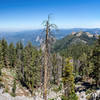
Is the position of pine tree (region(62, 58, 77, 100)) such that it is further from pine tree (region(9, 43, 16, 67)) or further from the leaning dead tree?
pine tree (region(9, 43, 16, 67))

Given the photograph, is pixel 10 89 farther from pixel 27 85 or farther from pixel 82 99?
pixel 82 99

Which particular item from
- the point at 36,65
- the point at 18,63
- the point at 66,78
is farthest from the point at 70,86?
the point at 18,63

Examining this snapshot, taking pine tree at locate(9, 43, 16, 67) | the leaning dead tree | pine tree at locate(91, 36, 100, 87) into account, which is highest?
the leaning dead tree

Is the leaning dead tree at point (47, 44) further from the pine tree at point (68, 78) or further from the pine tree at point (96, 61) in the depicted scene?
the pine tree at point (96, 61)

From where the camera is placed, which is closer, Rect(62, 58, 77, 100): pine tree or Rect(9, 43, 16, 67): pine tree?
Rect(62, 58, 77, 100): pine tree

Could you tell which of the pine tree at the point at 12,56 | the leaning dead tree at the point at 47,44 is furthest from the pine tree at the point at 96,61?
the pine tree at the point at 12,56

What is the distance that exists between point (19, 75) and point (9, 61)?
10.6 metres

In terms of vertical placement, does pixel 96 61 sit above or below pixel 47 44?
below

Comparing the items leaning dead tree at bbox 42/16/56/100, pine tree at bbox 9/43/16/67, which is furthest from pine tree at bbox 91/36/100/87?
pine tree at bbox 9/43/16/67

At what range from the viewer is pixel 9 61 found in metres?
57.4

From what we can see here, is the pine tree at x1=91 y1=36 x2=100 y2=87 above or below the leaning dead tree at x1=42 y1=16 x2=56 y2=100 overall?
below

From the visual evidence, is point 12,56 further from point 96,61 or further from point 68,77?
point 96,61

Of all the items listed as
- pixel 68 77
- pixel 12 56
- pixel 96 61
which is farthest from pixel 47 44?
pixel 12 56

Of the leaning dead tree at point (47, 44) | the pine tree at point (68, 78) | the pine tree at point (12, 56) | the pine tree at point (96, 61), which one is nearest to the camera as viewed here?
the leaning dead tree at point (47, 44)
